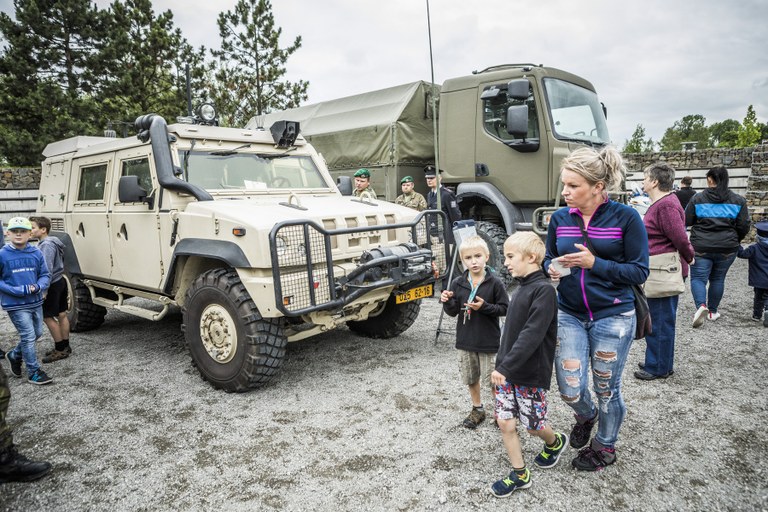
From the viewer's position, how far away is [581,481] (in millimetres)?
2623

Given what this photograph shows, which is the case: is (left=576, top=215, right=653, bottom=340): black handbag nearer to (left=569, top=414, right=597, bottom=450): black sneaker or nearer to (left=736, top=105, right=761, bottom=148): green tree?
(left=569, top=414, right=597, bottom=450): black sneaker

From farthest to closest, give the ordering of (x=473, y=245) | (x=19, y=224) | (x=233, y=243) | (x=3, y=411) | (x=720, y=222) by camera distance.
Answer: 1. (x=720, y=222)
2. (x=19, y=224)
3. (x=233, y=243)
4. (x=473, y=245)
5. (x=3, y=411)

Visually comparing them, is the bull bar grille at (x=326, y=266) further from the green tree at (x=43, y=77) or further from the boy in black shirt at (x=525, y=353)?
the green tree at (x=43, y=77)

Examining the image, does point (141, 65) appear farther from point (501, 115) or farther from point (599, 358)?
point (599, 358)

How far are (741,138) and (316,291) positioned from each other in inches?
1510

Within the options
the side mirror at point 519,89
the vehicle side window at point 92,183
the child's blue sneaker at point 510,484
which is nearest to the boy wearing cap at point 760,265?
the side mirror at point 519,89

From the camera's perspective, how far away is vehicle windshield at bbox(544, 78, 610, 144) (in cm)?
652

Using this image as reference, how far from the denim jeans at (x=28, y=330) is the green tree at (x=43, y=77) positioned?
44.9ft

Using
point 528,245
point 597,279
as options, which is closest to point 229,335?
point 528,245

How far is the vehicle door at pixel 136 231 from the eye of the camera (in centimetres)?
442

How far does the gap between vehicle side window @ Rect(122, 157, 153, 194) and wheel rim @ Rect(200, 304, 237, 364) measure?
1428 mm

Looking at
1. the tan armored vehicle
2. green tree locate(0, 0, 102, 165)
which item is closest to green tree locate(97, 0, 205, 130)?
green tree locate(0, 0, 102, 165)

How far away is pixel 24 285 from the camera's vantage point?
4062 millimetres

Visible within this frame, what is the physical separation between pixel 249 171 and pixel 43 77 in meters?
16.3
